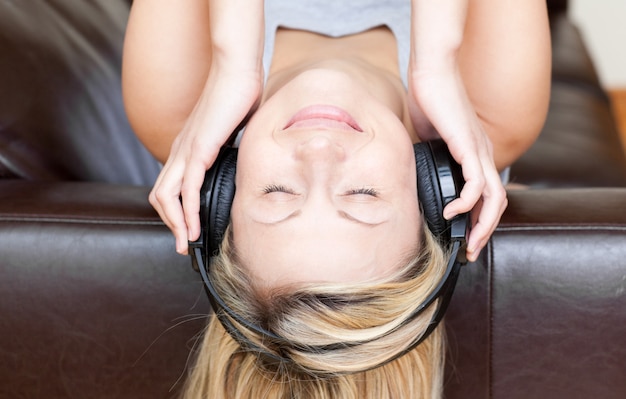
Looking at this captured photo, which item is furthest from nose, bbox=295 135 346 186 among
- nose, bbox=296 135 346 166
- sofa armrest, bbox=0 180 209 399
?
sofa armrest, bbox=0 180 209 399

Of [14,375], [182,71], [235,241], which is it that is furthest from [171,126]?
[14,375]

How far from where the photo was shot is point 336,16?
1431mm

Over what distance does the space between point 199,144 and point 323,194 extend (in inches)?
7.9

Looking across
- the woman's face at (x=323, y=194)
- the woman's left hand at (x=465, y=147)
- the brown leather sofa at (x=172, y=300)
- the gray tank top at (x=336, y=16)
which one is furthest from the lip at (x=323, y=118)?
the gray tank top at (x=336, y=16)

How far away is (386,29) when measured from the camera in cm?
143

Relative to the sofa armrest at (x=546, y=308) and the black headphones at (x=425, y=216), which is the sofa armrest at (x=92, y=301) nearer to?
the black headphones at (x=425, y=216)

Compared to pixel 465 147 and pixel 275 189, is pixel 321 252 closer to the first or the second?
pixel 275 189

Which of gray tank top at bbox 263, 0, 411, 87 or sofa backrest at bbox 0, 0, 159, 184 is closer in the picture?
sofa backrest at bbox 0, 0, 159, 184

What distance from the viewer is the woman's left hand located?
903mm

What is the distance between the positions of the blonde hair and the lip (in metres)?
0.18

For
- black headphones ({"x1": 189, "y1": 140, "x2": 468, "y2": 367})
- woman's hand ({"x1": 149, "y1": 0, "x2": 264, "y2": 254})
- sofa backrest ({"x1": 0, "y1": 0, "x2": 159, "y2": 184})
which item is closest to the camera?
A: black headphones ({"x1": 189, "y1": 140, "x2": 468, "y2": 367})

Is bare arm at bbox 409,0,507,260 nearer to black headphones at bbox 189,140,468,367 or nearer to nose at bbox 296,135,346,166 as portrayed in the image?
black headphones at bbox 189,140,468,367

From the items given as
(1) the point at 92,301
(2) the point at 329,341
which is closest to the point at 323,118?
(2) the point at 329,341

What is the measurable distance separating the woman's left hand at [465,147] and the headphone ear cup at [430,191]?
3 centimetres
